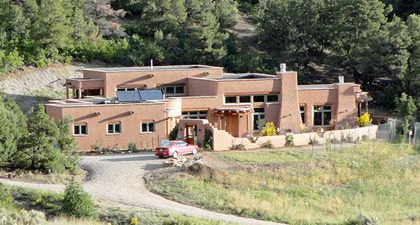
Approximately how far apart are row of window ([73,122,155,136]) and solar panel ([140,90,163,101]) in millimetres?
2009

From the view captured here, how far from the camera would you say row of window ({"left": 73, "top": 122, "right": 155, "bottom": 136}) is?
41.1 meters

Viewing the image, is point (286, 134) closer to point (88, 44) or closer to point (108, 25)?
point (88, 44)

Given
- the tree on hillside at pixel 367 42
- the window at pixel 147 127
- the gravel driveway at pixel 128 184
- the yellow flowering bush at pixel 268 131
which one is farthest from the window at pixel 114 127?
the tree on hillside at pixel 367 42

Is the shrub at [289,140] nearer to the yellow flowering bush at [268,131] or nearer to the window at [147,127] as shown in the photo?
the yellow flowering bush at [268,131]

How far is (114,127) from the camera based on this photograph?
137ft

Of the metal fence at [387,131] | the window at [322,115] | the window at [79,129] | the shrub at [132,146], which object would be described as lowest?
the shrub at [132,146]

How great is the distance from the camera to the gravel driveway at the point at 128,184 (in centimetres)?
2958

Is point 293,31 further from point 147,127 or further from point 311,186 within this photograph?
point 311,186

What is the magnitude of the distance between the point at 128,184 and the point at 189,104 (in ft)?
40.8

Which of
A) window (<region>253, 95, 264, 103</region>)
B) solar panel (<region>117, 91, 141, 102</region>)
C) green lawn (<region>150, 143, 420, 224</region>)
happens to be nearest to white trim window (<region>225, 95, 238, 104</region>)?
window (<region>253, 95, 264, 103</region>)

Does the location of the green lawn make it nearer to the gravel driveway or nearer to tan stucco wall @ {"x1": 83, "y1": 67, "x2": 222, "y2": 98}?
the gravel driveway

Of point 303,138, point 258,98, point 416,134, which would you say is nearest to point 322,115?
point 258,98

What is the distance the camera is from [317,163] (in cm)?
3947

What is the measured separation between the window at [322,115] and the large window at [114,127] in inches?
573
